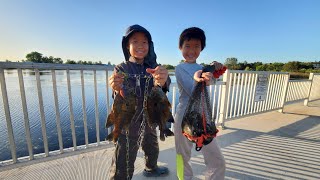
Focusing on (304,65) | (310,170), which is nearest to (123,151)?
(310,170)

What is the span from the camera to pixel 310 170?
253 centimetres

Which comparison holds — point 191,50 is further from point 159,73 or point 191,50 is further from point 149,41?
point 159,73

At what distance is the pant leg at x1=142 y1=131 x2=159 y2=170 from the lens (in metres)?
1.98

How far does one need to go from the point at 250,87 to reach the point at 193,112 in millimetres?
3762

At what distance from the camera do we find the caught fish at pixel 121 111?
143 centimetres

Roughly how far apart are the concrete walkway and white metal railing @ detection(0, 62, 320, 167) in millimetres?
189

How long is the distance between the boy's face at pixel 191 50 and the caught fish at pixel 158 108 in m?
0.66

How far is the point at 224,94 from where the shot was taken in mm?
3924

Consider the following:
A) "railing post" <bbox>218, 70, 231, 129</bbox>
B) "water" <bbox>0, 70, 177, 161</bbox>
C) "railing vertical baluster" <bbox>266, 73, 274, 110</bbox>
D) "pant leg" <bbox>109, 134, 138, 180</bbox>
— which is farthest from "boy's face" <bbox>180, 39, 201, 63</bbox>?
"railing vertical baluster" <bbox>266, 73, 274, 110</bbox>

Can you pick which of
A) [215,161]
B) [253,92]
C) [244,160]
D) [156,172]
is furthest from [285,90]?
[156,172]

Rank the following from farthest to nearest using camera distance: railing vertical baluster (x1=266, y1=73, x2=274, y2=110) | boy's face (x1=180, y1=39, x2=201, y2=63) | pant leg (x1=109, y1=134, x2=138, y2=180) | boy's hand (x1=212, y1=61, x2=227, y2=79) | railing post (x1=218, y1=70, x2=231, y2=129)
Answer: railing vertical baluster (x1=266, y1=73, x2=274, y2=110) < railing post (x1=218, y1=70, x2=231, y2=129) < boy's face (x1=180, y1=39, x2=201, y2=63) < pant leg (x1=109, y1=134, x2=138, y2=180) < boy's hand (x1=212, y1=61, x2=227, y2=79)

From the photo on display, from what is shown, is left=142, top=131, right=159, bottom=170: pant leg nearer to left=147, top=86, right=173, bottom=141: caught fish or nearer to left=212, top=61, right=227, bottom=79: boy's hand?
left=147, top=86, right=173, bottom=141: caught fish

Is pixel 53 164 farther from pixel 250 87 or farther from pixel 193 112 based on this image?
pixel 250 87

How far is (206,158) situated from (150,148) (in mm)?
640
